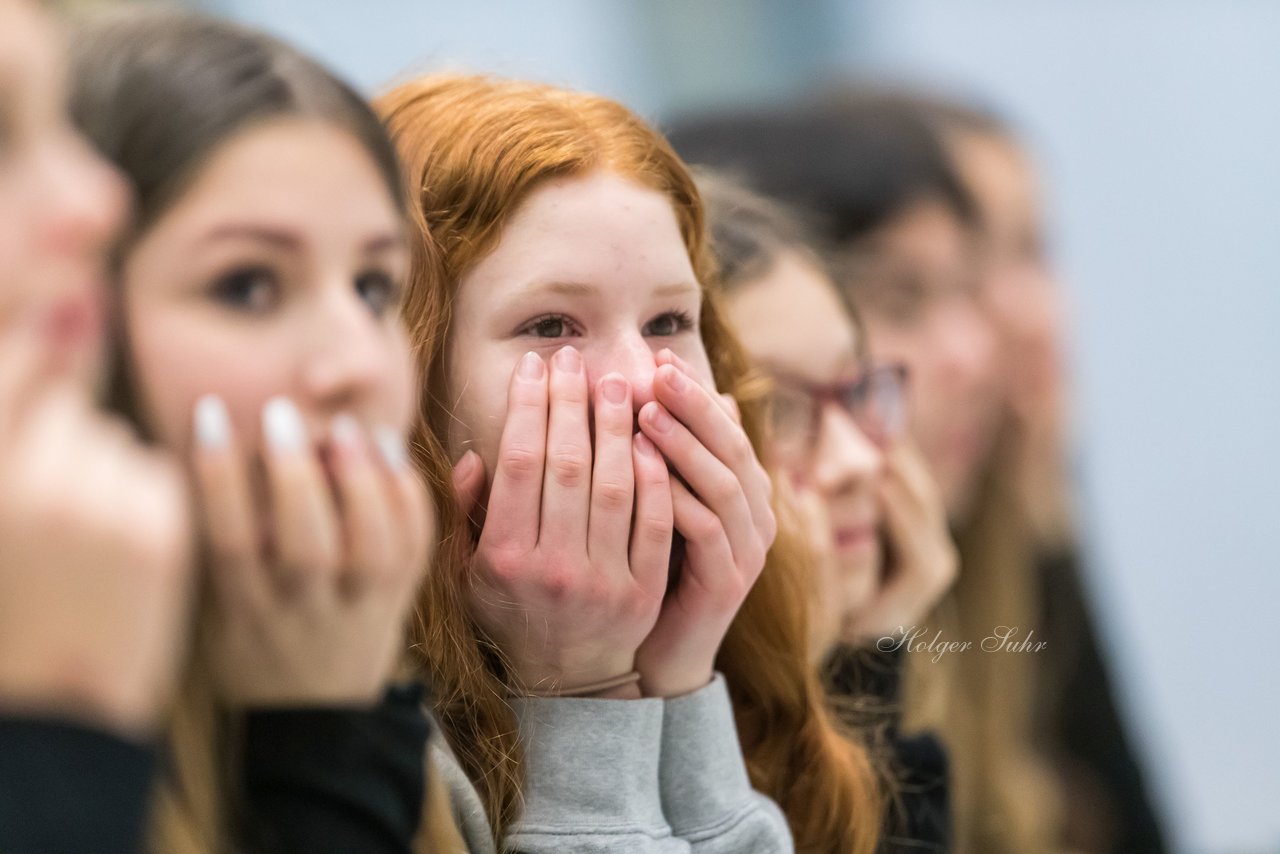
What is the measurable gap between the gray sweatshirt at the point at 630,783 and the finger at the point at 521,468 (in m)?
0.13

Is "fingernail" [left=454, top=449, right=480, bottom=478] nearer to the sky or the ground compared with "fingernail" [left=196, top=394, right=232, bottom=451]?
nearer to the ground

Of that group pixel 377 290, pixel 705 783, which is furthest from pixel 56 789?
pixel 705 783

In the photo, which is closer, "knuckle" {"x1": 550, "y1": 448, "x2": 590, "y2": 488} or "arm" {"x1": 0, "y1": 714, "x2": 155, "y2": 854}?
"arm" {"x1": 0, "y1": 714, "x2": 155, "y2": 854}

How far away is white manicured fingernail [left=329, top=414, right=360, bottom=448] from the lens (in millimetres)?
718

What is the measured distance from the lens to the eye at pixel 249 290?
713mm

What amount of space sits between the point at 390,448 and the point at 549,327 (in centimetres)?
29

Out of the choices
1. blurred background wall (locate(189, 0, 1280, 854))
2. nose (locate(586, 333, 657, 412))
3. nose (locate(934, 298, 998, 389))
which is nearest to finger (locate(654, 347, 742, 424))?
nose (locate(586, 333, 657, 412))

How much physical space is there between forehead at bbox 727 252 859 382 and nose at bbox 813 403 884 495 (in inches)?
1.7

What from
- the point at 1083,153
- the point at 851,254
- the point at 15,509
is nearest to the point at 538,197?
the point at 15,509

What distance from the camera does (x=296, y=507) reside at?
0.69 m

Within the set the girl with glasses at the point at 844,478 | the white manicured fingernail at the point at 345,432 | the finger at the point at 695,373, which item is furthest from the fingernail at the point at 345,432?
the girl with glasses at the point at 844,478

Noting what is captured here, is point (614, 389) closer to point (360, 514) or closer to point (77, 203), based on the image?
point (360, 514)

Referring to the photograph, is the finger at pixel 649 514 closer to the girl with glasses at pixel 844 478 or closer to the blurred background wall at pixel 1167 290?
the girl with glasses at pixel 844 478

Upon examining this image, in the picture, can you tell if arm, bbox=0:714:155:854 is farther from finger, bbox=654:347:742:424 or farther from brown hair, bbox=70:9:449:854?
finger, bbox=654:347:742:424
